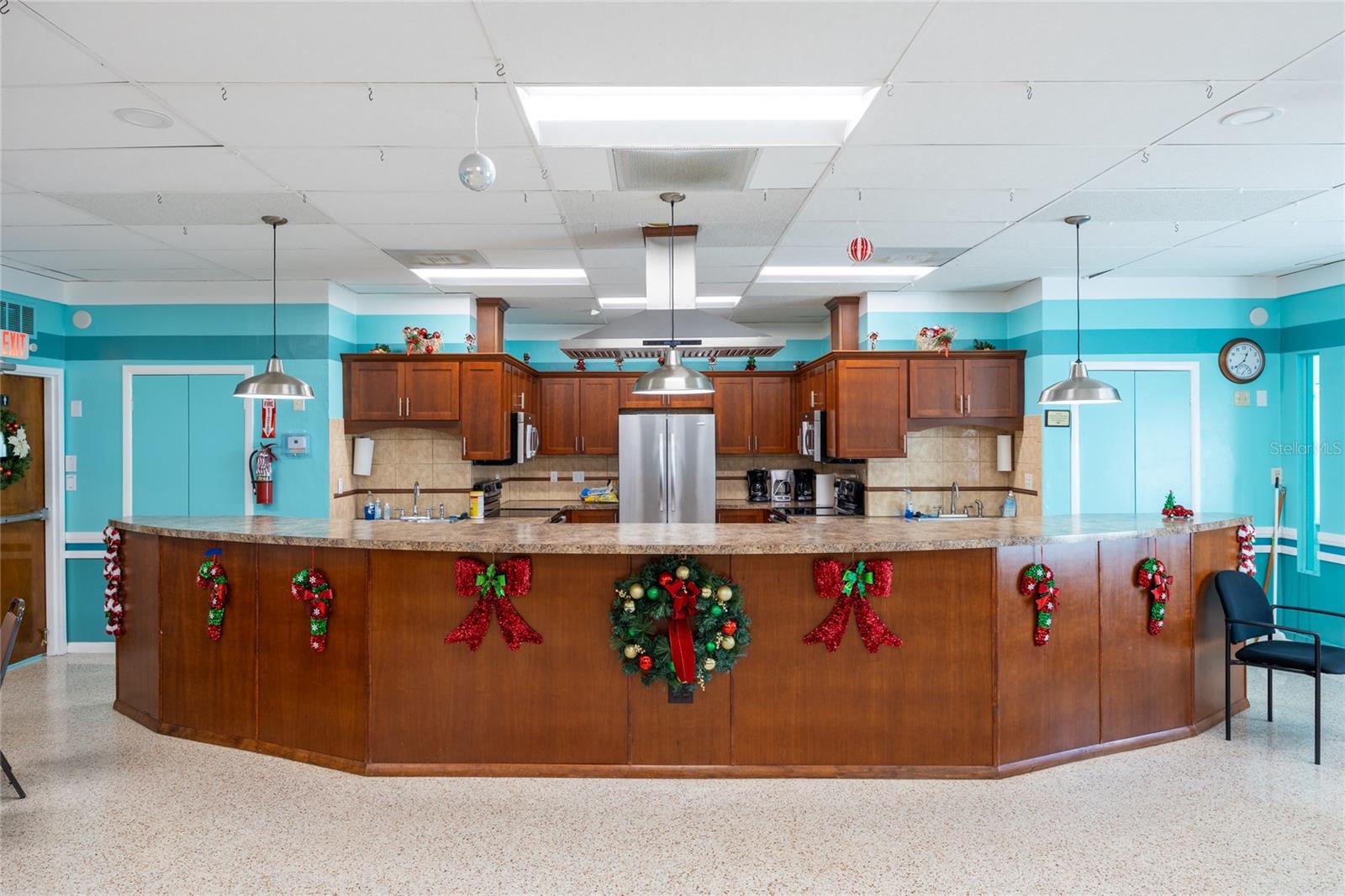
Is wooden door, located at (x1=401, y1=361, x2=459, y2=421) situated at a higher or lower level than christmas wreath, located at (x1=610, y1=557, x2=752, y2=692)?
higher

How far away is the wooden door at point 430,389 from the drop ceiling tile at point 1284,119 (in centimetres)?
513

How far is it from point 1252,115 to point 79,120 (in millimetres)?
4566

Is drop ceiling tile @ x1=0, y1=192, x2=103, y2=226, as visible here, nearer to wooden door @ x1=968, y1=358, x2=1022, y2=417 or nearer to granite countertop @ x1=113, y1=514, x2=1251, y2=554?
granite countertop @ x1=113, y1=514, x2=1251, y2=554

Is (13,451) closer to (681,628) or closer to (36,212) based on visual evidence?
(36,212)

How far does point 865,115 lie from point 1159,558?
2.84 m

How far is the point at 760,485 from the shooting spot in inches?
314

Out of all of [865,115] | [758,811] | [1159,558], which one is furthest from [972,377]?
[758,811]

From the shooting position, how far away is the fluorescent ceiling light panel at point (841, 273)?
577 centimetres

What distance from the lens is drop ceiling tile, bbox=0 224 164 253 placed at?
462 centimetres

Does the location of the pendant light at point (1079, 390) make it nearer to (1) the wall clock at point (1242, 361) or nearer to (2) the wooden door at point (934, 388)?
(2) the wooden door at point (934, 388)

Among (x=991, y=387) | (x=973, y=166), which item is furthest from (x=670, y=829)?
(x=991, y=387)

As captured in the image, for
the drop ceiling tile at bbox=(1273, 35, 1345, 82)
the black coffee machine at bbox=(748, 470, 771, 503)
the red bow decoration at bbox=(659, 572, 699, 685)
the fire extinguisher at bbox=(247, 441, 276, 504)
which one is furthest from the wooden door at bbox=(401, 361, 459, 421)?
the drop ceiling tile at bbox=(1273, 35, 1345, 82)

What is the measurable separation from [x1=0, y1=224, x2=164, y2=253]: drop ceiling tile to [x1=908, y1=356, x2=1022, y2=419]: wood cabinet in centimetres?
556

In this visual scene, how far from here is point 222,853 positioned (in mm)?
2977
